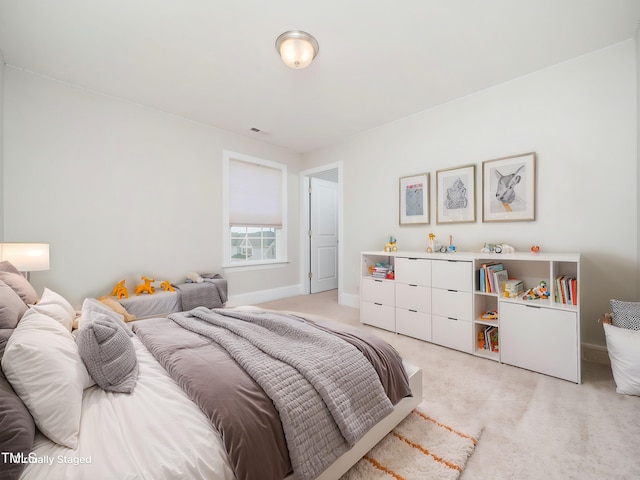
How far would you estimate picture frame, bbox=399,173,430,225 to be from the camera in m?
3.53

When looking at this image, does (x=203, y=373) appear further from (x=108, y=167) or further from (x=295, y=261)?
(x=295, y=261)

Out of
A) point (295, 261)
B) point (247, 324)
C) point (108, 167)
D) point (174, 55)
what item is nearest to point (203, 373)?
point (247, 324)

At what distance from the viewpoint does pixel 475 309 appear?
2.65 m

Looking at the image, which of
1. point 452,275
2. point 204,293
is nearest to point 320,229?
point 204,293

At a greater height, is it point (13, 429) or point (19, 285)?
point (19, 285)

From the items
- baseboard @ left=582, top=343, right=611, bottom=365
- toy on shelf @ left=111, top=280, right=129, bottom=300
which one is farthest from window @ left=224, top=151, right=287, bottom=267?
baseboard @ left=582, top=343, right=611, bottom=365

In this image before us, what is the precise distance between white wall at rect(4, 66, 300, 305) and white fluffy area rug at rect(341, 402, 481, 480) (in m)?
3.17

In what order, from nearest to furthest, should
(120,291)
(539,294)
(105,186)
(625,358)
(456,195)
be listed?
(625,358), (539,294), (120,291), (105,186), (456,195)

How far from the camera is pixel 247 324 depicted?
179cm

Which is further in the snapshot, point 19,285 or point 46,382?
point 19,285

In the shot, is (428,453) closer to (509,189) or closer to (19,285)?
(19,285)

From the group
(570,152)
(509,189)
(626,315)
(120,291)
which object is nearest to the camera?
(626,315)

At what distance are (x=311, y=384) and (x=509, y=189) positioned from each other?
9.21 feet

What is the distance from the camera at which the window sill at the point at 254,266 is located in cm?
423
